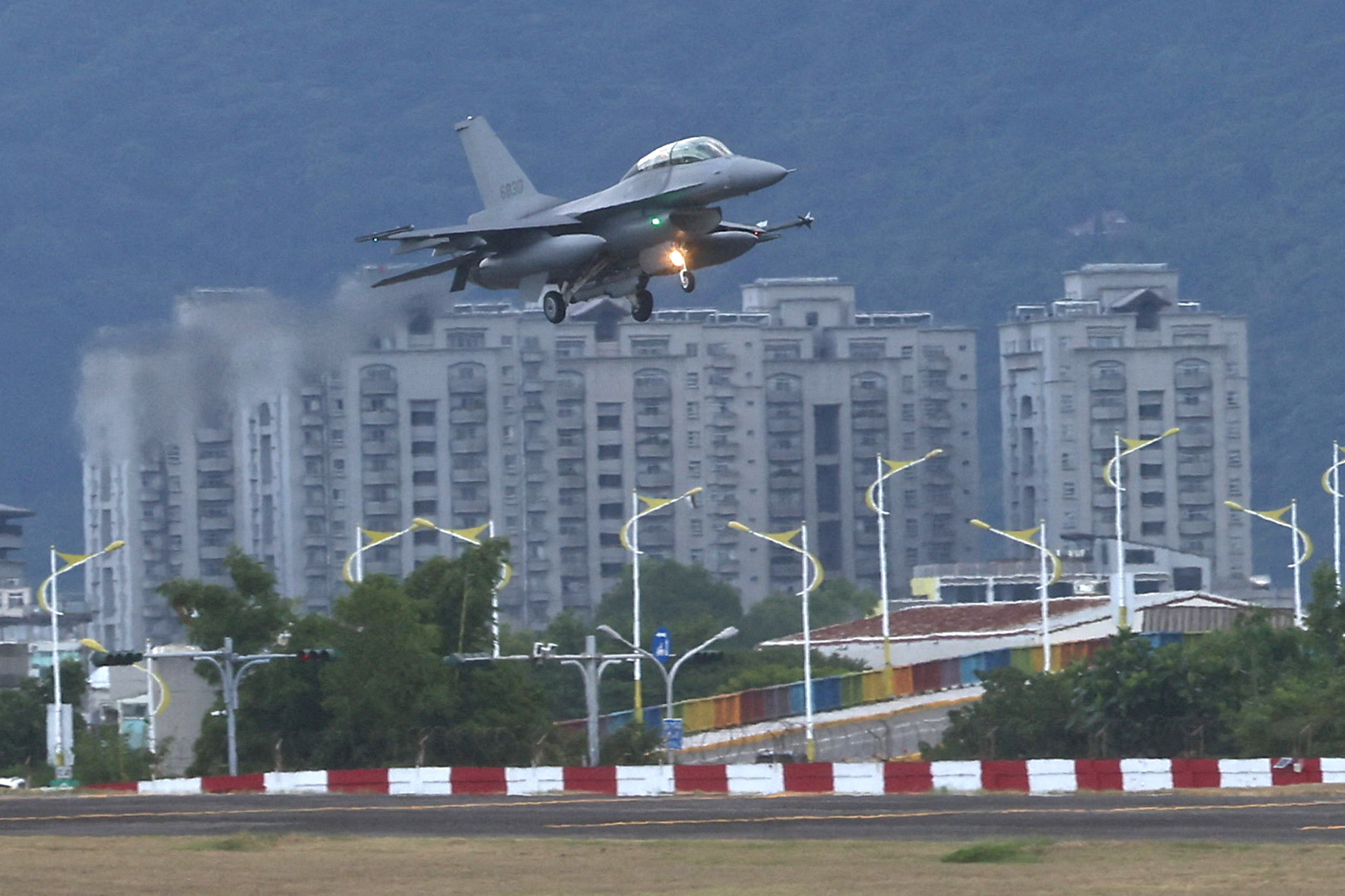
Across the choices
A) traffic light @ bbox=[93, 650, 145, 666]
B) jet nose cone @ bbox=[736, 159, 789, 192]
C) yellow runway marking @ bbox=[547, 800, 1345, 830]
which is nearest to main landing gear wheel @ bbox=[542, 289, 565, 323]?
jet nose cone @ bbox=[736, 159, 789, 192]

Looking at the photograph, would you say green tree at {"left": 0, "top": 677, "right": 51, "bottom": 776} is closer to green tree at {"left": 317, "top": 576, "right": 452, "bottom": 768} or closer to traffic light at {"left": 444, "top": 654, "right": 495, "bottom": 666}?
green tree at {"left": 317, "top": 576, "right": 452, "bottom": 768}

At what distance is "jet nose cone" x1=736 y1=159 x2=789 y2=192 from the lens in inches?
1964

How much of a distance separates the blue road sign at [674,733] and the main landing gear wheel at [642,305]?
19527 millimetres

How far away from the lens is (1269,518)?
339 ft

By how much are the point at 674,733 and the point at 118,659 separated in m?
15.5

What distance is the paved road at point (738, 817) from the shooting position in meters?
40.1

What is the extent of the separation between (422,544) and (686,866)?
6352 inches

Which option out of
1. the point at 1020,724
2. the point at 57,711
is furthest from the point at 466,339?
the point at 1020,724

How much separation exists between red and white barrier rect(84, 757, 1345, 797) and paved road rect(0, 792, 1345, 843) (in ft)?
2.97

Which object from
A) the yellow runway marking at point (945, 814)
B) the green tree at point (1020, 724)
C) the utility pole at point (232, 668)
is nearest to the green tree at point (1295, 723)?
the green tree at point (1020, 724)

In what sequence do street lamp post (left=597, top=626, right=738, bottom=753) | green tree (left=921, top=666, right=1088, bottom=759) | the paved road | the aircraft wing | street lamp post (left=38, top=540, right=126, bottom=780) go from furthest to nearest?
street lamp post (left=38, top=540, right=126, bottom=780) < green tree (left=921, top=666, right=1088, bottom=759) < street lamp post (left=597, top=626, right=738, bottom=753) < the aircraft wing < the paved road

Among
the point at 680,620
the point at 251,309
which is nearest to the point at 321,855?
the point at 251,309

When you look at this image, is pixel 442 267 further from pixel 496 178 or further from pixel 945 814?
pixel 945 814

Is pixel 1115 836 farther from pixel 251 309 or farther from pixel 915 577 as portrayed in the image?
pixel 915 577
